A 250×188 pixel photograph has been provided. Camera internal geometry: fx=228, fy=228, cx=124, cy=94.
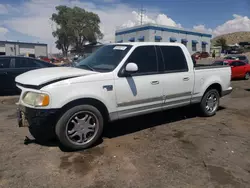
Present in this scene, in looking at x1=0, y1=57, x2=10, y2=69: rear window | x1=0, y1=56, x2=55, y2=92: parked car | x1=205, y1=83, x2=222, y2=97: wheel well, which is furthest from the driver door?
x1=0, y1=57, x2=10, y2=69: rear window

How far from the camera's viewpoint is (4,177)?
3.00 metres

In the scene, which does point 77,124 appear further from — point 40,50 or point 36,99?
point 40,50

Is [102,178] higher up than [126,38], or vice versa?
[126,38]

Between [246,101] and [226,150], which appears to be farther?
[246,101]

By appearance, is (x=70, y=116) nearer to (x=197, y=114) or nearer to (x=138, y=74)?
(x=138, y=74)

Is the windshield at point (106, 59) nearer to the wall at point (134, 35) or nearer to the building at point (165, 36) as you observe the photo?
the building at point (165, 36)

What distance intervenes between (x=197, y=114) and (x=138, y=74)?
8.65 ft

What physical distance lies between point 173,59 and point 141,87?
1.17 meters

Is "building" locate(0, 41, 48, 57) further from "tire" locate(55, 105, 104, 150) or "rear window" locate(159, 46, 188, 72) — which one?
"tire" locate(55, 105, 104, 150)

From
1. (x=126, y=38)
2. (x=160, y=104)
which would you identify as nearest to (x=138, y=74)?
(x=160, y=104)

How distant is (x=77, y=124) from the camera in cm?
372

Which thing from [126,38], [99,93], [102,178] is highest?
[126,38]

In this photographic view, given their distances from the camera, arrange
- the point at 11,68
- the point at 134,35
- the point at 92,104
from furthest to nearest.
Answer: the point at 134,35 → the point at 11,68 → the point at 92,104

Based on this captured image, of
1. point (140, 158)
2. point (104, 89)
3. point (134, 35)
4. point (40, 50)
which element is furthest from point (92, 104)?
point (40, 50)
